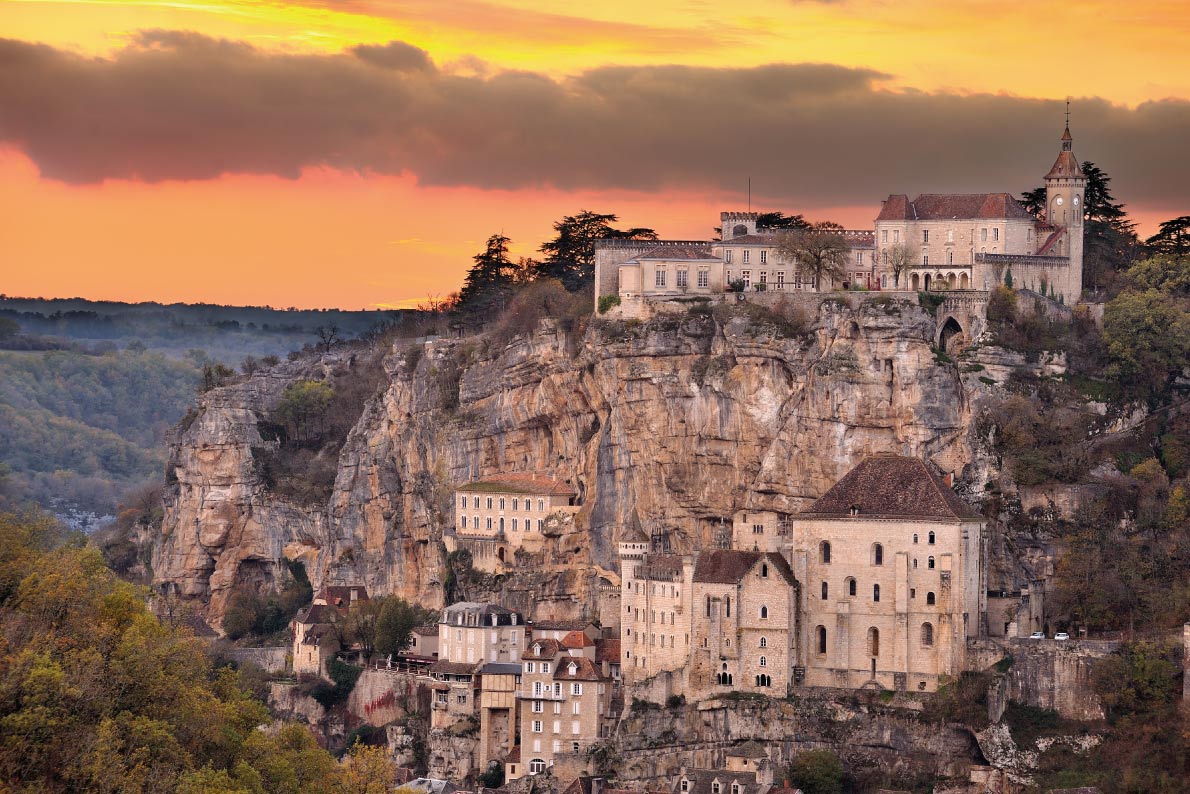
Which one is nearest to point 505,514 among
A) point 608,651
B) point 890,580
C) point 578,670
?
point 608,651

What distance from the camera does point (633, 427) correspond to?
92.5 meters

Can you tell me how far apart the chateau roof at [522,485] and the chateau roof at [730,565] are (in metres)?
13.8

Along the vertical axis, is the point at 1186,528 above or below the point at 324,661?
above

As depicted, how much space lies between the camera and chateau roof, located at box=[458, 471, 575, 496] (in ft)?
313

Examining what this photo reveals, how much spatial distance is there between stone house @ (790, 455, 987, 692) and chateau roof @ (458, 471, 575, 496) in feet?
52.1

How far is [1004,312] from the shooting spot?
3536 inches

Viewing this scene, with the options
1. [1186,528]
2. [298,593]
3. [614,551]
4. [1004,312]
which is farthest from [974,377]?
[298,593]

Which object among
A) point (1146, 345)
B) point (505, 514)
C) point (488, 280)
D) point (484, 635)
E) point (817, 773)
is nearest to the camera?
point (817, 773)

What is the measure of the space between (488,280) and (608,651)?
35371 mm

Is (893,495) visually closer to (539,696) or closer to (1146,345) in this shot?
(539,696)

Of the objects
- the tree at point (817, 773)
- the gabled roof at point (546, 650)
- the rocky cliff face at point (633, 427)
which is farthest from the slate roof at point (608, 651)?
the tree at point (817, 773)

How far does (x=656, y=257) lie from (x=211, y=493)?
33.0m

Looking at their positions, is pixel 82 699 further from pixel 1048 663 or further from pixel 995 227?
pixel 995 227

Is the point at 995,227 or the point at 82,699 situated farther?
the point at 995,227
